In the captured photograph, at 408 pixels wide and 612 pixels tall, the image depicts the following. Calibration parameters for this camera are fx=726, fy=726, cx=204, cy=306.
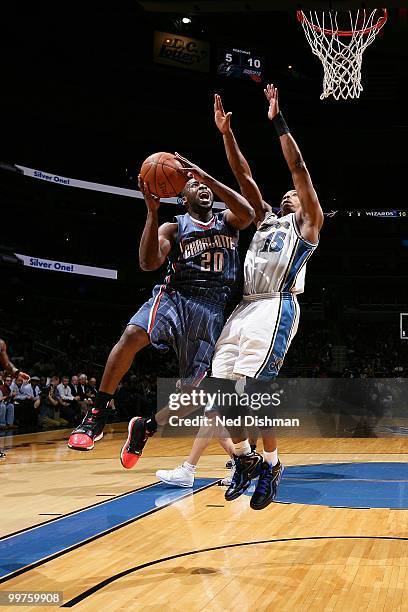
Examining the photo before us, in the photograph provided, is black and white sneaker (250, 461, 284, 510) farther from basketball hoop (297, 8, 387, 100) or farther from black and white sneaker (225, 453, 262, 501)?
basketball hoop (297, 8, 387, 100)

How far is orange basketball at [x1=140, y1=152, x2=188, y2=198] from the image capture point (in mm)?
4441

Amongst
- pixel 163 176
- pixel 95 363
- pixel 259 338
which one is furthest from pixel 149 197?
pixel 95 363

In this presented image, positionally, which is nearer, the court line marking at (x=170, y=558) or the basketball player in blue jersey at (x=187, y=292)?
the court line marking at (x=170, y=558)

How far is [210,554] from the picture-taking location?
4.68 metres

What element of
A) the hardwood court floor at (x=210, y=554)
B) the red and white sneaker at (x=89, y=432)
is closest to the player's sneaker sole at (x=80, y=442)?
the red and white sneaker at (x=89, y=432)

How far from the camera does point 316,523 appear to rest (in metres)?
5.74

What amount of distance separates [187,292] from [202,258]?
0.83ft

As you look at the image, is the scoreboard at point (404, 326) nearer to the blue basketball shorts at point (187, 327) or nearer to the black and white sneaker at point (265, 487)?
the blue basketball shorts at point (187, 327)

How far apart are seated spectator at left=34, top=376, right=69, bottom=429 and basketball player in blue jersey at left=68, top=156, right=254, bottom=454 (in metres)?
10.1

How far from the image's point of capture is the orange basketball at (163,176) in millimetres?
4441

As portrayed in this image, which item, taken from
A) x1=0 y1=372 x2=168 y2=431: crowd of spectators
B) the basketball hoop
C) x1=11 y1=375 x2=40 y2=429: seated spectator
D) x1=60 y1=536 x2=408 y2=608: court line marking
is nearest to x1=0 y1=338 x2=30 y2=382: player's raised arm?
x1=60 y1=536 x2=408 y2=608: court line marking

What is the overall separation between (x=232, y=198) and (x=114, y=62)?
814 inches

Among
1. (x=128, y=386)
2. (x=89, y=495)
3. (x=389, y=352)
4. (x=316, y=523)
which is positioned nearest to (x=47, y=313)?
(x=128, y=386)

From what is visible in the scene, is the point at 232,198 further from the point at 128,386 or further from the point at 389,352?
the point at 389,352
